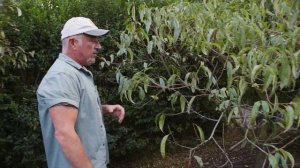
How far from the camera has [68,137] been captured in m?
2.21

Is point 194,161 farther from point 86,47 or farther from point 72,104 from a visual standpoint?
point 72,104

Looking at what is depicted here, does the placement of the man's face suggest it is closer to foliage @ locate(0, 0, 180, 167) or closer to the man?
the man

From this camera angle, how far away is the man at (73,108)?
2.23m

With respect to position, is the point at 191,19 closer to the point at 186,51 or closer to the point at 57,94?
the point at 186,51

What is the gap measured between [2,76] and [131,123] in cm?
169

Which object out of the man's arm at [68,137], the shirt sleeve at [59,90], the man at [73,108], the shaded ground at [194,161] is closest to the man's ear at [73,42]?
the man at [73,108]

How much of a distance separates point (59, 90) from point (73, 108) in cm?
12

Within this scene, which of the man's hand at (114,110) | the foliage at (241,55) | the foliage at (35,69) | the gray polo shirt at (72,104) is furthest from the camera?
the foliage at (35,69)

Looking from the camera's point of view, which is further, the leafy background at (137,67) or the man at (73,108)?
the leafy background at (137,67)

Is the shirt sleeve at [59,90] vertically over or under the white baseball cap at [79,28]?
under

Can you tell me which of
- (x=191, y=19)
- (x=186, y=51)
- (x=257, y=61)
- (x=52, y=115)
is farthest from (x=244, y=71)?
(x=186, y=51)

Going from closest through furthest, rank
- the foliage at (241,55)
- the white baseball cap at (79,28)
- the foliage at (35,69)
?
the foliage at (241,55) < the white baseball cap at (79,28) < the foliage at (35,69)

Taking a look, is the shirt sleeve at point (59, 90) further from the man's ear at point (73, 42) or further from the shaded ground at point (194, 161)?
the shaded ground at point (194, 161)

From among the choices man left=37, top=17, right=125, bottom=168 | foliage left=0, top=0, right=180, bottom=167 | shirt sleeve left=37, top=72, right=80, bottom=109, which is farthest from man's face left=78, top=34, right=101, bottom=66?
foliage left=0, top=0, right=180, bottom=167
